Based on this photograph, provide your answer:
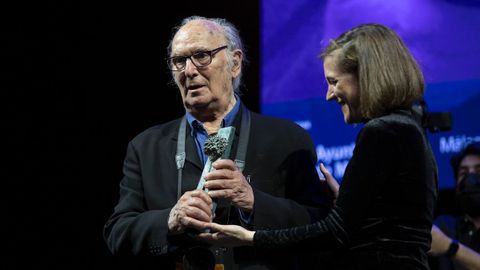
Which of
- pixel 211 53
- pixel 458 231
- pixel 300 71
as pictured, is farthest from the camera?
pixel 300 71

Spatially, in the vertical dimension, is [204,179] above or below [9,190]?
above

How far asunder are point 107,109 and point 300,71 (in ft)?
4.85

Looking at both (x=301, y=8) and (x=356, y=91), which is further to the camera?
(x=301, y=8)

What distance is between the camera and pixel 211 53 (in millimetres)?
2635

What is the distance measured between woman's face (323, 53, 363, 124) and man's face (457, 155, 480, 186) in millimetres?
1732

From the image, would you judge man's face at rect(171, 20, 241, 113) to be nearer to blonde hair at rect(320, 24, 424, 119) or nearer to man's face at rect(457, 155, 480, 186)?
blonde hair at rect(320, 24, 424, 119)

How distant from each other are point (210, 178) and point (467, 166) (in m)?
1.99

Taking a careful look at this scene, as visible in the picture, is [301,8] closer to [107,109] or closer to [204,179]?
[107,109]

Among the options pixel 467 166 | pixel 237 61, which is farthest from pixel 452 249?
pixel 237 61

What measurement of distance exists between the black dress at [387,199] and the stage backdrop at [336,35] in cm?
189

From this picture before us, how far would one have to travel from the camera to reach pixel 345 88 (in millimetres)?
2078

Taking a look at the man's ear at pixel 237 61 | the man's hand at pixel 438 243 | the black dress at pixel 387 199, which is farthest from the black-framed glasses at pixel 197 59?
the man's hand at pixel 438 243

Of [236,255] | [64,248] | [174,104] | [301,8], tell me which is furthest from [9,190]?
[236,255]

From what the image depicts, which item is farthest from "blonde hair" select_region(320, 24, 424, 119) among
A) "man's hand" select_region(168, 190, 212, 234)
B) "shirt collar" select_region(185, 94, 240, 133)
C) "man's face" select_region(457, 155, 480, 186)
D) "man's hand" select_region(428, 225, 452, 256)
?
"man's face" select_region(457, 155, 480, 186)
